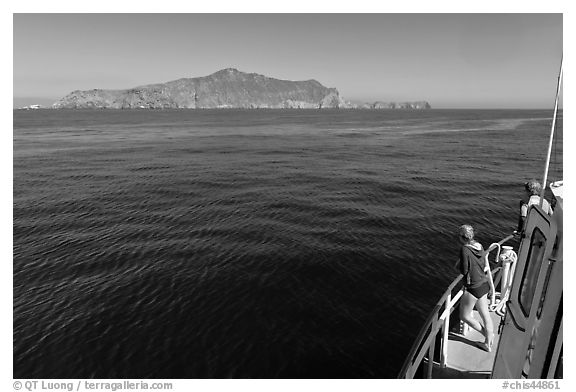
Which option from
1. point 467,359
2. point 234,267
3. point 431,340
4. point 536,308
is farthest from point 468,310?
point 234,267

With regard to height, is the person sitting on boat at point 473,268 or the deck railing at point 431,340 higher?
the person sitting on boat at point 473,268

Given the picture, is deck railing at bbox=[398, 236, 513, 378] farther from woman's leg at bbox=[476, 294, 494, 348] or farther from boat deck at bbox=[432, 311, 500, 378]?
woman's leg at bbox=[476, 294, 494, 348]

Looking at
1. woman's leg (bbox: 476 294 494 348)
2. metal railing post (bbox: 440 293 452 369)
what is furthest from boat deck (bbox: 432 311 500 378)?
woman's leg (bbox: 476 294 494 348)

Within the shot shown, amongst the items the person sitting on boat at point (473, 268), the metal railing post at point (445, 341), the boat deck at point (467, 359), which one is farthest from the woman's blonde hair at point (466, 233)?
the boat deck at point (467, 359)

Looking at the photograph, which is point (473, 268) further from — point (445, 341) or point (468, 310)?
point (445, 341)

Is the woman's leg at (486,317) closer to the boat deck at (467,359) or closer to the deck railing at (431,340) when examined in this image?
the boat deck at (467,359)

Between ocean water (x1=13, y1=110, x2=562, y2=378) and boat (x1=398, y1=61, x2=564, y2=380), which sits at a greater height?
boat (x1=398, y1=61, x2=564, y2=380)

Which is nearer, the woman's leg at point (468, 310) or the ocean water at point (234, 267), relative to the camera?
the woman's leg at point (468, 310)
